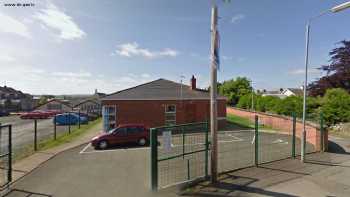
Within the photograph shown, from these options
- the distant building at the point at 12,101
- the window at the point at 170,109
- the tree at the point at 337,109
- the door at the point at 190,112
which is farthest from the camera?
the distant building at the point at 12,101

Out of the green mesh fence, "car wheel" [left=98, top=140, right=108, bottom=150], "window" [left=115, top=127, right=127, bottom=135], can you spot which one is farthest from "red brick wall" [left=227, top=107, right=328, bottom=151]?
"car wheel" [left=98, top=140, right=108, bottom=150]

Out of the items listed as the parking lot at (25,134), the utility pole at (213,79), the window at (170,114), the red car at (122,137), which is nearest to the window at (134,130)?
the red car at (122,137)

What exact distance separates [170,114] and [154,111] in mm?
1634

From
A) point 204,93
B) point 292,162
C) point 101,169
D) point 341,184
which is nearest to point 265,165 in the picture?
point 292,162

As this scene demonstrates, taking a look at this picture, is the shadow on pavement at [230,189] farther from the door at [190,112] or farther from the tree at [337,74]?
the tree at [337,74]

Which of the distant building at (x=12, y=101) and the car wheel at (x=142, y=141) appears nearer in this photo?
the car wheel at (x=142, y=141)

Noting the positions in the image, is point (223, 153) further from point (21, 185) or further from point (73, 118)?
point (73, 118)

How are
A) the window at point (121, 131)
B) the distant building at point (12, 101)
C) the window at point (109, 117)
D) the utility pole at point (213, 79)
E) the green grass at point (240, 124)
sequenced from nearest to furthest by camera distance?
the utility pole at point (213, 79) < the window at point (121, 131) < the window at point (109, 117) < the green grass at point (240, 124) < the distant building at point (12, 101)

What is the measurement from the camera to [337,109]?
2136 centimetres

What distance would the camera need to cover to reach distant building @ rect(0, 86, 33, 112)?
68.3 m

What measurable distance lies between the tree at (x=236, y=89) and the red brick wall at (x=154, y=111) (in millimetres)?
35899

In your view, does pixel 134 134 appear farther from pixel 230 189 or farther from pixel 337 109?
pixel 337 109

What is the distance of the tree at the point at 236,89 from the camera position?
5794cm

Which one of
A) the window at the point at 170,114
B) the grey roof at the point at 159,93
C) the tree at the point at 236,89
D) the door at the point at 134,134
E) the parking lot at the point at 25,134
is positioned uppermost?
the tree at the point at 236,89
